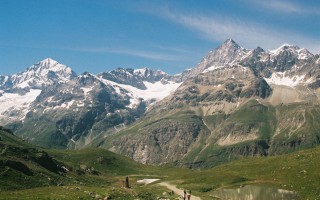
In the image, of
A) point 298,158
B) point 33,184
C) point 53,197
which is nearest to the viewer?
point 53,197

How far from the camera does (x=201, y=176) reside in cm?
13612

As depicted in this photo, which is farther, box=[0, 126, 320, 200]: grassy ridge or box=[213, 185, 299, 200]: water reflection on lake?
box=[213, 185, 299, 200]: water reflection on lake

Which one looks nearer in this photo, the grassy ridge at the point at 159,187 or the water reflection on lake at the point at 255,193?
the grassy ridge at the point at 159,187

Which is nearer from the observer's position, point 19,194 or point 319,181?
point 19,194

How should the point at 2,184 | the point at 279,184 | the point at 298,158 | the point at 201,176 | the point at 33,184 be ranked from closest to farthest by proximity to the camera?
the point at 2,184 < the point at 33,184 < the point at 279,184 < the point at 298,158 < the point at 201,176

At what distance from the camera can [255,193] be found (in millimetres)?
97750

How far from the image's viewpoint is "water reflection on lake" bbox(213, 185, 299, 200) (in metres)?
91.2

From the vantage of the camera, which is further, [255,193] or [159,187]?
[159,187]

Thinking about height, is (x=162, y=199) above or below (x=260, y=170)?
below

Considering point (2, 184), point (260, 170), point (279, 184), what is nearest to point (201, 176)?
point (260, 170)

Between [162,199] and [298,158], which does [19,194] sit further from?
[298,158]

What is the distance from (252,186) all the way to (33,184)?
51.4 metres

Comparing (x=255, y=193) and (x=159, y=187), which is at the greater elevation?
(x=255, y=193)

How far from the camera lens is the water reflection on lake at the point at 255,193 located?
299 feet
